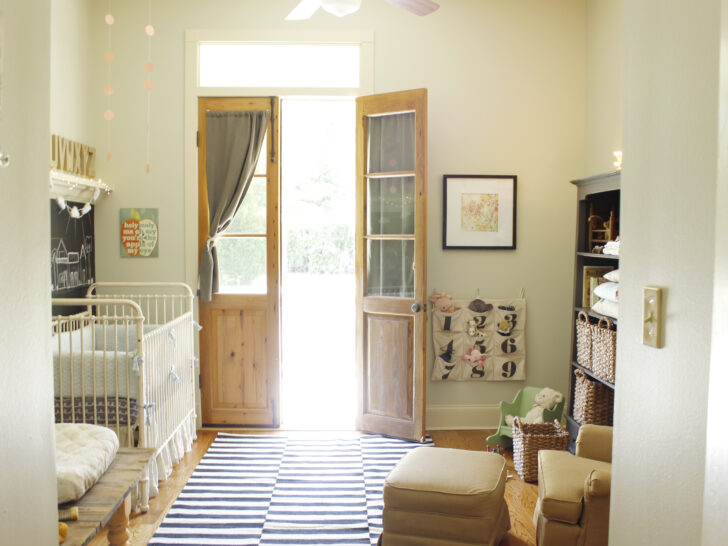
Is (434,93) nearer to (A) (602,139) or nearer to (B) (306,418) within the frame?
(A) (602,139)

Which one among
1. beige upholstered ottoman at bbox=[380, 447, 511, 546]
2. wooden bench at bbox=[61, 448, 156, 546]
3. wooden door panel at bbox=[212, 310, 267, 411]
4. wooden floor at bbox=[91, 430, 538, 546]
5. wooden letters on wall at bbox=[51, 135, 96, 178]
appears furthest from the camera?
wooden door panel at bbox=[212, 310, 267, 411]

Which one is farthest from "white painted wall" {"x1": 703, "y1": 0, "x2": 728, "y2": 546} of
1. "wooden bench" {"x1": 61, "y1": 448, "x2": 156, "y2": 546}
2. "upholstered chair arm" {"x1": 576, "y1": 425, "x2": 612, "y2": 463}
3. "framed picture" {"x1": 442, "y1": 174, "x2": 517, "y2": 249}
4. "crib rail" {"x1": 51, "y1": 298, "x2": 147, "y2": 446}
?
"framed picture" {"x1": 442, "y1": 174, "x2": 517, "y2": 249}

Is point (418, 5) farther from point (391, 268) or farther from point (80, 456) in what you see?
point (80, 456)

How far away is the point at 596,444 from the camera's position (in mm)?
2744

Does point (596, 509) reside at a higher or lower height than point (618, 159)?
lower

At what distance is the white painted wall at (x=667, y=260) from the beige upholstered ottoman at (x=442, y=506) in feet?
3.85

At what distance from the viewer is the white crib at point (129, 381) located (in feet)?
9.52

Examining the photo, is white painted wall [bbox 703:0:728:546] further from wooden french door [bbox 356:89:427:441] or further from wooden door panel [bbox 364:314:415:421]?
wooden door panel [bbox 364:314:415:421]

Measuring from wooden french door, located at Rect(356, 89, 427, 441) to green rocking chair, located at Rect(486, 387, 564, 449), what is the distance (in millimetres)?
493

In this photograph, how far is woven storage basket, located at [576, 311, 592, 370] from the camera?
136 inches

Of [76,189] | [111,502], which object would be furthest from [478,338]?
[76,189]

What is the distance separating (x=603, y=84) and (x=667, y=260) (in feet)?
10.7

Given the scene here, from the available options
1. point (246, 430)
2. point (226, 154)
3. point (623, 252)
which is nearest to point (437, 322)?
point (246, 430)

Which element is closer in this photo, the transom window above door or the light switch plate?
the light switch plate
